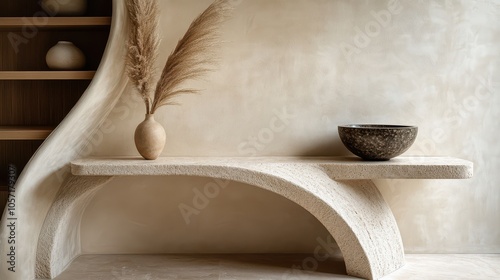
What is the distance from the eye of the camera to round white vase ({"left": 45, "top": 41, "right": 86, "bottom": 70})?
2.61 m

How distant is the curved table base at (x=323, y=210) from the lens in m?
2.42

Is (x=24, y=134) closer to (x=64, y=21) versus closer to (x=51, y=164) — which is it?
(x=51, y=164)

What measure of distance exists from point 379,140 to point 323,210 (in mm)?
447

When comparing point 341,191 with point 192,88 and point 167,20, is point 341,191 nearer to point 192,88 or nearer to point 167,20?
point 192,88

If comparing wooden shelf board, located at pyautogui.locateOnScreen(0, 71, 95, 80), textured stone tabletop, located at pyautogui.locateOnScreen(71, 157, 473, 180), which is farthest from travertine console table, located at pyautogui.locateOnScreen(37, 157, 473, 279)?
wooden shelf board, located at pyautogui.locateOnScreen(0, 71, 95, 80)

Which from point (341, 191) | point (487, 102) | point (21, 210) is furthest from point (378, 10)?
point (21, 210)

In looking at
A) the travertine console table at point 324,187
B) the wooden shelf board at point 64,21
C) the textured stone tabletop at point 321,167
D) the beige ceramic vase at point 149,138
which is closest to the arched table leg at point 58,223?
the travertine console table at point 324,187

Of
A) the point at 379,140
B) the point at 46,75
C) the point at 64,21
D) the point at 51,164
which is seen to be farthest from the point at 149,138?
the point at 379,140

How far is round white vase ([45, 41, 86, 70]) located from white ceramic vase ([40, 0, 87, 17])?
0.17 m

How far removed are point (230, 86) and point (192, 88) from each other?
0.22m

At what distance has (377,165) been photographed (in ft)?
8.04

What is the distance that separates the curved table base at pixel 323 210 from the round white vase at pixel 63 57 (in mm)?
590

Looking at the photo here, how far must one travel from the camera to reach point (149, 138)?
2.52 meters
